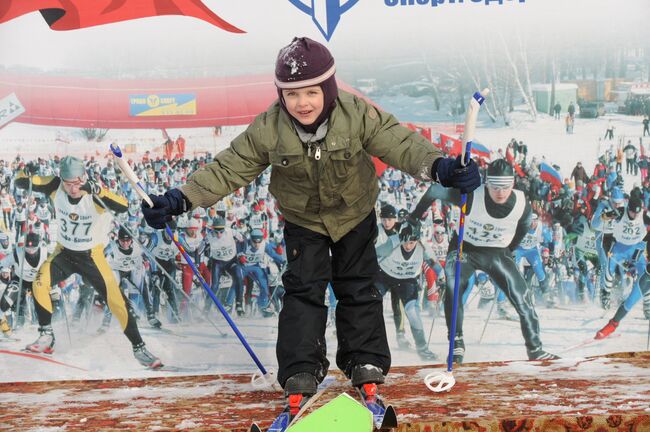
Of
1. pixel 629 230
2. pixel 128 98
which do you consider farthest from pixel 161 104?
pixel 629 230

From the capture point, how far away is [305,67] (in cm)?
292

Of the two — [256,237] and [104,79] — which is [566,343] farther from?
[104,79]

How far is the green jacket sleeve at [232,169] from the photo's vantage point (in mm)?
3062

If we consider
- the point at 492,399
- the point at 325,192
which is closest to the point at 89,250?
the point at 325,192

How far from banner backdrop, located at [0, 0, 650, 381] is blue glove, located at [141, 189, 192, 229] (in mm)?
738

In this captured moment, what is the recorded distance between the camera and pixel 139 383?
3.70m

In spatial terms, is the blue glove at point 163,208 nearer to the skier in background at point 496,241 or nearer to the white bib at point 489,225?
the skier in background at point 496,241

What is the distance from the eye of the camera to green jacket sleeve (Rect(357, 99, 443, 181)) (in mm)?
3047

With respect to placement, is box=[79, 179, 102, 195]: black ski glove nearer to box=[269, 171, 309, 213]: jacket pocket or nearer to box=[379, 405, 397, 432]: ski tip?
box=[269, 171, 309, 213]: jacket pocket

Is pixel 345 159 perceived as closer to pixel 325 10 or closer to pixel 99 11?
pixel 325 10

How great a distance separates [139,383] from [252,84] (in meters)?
1.29

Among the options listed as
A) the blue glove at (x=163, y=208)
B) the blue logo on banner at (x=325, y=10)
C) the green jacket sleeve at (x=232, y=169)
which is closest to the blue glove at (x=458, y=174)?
the green jacket sleeve at (x=232, y=169)

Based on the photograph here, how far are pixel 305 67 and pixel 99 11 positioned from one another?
114 cm

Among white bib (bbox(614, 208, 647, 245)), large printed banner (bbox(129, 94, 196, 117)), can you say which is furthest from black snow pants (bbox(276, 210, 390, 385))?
white bib (bbox(614, 208, 647, 245))
